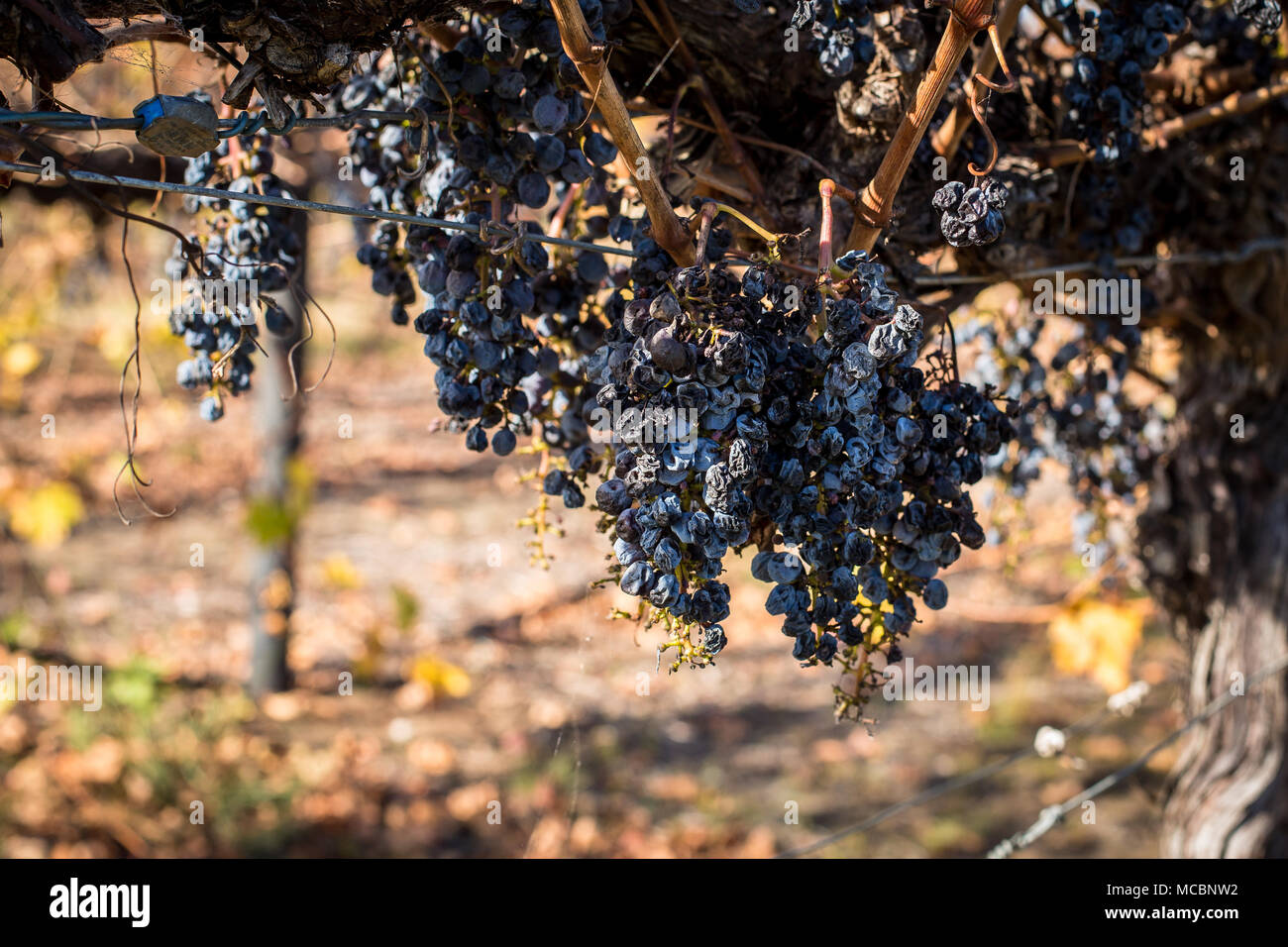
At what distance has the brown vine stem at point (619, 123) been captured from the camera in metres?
0.89

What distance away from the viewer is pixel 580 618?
5957 mm

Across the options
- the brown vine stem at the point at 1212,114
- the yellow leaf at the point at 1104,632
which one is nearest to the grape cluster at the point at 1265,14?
the brown vine stem at the point at 1212,114

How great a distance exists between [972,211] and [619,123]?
1.19ft

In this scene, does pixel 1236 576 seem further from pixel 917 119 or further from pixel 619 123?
pixel 619 123

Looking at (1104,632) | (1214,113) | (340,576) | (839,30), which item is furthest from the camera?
(340,576)

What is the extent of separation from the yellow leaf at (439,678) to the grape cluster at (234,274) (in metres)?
3.43

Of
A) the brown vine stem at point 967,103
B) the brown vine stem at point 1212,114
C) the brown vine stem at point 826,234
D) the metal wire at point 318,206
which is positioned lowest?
the brown vine stem at point 826,234

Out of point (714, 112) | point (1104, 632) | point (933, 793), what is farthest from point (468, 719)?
point (714, 112)

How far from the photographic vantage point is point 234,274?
1282mm

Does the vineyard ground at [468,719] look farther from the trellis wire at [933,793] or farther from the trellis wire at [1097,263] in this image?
the trellis wire at [1097,263]

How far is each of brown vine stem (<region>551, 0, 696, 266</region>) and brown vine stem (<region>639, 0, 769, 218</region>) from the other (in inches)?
9.7

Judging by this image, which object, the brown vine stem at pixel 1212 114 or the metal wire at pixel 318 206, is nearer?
the metal wire at pixel 318 206

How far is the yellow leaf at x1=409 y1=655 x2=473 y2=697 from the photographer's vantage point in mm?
4594
